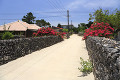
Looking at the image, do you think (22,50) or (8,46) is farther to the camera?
(22,50)

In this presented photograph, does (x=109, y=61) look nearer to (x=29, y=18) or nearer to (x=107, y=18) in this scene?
(x=107, y=18)

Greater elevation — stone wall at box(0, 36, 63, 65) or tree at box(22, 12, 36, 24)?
tree at box(22, 12, 36, 24)

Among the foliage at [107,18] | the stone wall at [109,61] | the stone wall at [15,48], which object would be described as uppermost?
the foliage at [107,18]

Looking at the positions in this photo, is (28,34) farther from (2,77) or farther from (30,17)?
(30,17)

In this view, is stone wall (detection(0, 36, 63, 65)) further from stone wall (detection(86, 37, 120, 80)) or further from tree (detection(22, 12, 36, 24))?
tree (detection(22, 12, 36, 24))

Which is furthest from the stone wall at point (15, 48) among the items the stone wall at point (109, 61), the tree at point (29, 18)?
the tree at point (29, 18)

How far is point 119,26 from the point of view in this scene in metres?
15.5

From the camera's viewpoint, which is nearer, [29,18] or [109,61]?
[109,61]

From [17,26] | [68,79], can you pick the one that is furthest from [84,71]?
[17,26]

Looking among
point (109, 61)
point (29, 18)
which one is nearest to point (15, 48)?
point (109, 61)

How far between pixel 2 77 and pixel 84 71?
13.1 feet

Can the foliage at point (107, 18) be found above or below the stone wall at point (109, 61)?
above

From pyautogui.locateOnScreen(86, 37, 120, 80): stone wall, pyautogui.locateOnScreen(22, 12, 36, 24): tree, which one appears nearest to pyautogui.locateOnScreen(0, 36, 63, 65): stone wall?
pyautogui.locateOnScreen(86, 37, 120, 80): stone wall

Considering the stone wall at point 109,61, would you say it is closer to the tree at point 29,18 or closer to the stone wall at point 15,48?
the stone wall at point 15,48
